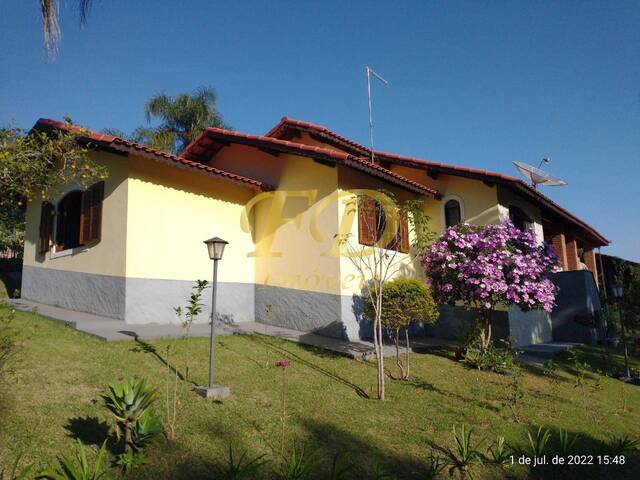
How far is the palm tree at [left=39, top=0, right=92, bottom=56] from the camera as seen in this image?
425 cm

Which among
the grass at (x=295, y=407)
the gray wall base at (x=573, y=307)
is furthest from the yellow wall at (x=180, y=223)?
the gray wall base at (x=573, y=307)

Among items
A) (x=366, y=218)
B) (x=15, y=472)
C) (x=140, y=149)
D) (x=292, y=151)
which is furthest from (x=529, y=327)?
(x=15, y=472)

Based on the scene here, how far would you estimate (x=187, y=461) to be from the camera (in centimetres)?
393

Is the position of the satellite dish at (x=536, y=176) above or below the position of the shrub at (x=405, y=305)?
above

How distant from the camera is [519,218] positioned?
1305cm

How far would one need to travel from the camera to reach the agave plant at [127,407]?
378cm

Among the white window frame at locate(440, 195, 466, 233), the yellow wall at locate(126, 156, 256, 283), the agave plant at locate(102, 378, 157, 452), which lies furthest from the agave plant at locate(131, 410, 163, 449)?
the white window frame at locate(440, 195, 466, 233)

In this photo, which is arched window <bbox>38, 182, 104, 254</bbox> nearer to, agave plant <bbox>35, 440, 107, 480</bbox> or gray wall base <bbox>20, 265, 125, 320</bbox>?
gray wall base <bbox>20, 265, 125, 320</bbox>

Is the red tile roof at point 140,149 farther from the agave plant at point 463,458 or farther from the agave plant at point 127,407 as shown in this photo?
the agave plant at point 463,458

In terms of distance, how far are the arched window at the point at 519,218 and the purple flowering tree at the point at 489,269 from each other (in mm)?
3624

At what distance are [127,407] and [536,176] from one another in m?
12.9

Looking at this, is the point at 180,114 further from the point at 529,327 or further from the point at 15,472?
the point at 15,472

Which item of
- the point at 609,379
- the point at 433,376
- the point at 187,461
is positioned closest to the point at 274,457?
the point at 187,461

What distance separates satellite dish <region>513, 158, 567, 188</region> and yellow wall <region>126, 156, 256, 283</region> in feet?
27.1
